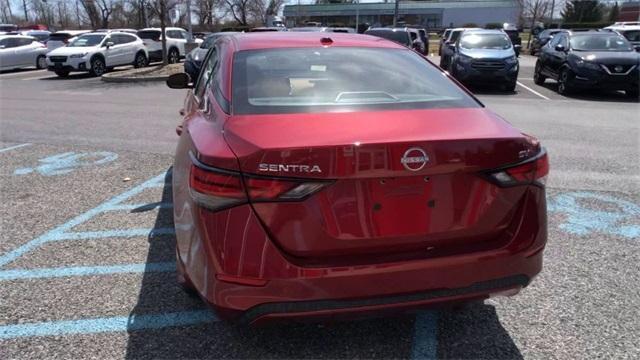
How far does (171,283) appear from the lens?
3543 mm

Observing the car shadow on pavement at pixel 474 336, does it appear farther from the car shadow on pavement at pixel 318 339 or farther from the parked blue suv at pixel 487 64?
A: the parked blue suv at pixel 487 64

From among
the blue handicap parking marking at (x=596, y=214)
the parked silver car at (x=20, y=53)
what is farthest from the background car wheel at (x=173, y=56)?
the blue handicap parking marking at (x=596, y=214)

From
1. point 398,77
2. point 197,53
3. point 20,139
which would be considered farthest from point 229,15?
point 398,77

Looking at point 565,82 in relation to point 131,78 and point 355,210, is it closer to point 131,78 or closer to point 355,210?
point 131,78

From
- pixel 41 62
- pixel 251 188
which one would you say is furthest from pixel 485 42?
pixel 41 62

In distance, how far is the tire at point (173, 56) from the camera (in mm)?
26000

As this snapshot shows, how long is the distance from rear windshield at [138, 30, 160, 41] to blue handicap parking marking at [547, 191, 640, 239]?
23880mm

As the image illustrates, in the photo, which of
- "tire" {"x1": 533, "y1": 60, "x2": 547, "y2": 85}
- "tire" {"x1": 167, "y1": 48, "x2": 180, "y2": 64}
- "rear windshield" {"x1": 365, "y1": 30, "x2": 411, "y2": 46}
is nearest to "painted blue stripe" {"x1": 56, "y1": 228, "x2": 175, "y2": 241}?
"tire" {"x1": 533, "y1": 60, "x2": 547, "y2": 85}

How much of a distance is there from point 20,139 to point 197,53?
28.9ft

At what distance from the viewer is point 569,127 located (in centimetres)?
931

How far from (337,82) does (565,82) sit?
12725mm

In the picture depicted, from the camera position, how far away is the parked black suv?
13234 mm

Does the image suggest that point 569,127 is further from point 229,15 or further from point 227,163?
point 229,15

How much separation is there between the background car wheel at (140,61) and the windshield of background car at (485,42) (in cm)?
1379
